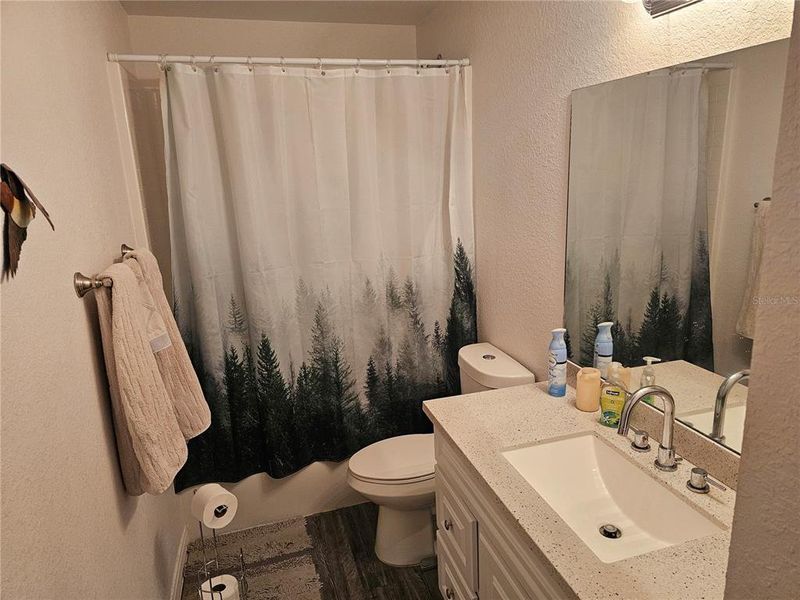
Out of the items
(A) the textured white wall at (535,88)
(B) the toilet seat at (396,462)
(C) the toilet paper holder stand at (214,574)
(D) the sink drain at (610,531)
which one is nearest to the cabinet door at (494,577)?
(D) the sink drain at (610,531)

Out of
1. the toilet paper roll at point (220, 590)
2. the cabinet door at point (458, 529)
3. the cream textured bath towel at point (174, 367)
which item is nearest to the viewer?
the cabinet door at point (458, 529)

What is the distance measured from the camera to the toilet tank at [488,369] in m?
1.90

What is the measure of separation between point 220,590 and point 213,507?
0.95 feet

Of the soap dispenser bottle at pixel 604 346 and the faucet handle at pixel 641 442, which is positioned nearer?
the faucet handle at pixel 641 442

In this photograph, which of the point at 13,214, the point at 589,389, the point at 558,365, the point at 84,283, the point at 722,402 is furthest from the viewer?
the point at 558,365

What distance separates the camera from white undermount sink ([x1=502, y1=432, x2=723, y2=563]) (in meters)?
1.13

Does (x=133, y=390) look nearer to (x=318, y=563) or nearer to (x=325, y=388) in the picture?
(x=325, y=388)

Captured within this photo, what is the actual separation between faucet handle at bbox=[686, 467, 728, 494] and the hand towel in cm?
32

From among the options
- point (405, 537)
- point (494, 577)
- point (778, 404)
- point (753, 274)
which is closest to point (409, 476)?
point (405, 537)

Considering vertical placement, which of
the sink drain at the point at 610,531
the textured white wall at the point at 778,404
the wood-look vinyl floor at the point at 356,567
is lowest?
the wood-look vinyl floor at the point at 356,567

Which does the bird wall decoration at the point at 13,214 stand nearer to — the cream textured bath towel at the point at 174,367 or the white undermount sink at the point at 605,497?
the cream textured bath towel at the point at 174,367

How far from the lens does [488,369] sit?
6.55 feet

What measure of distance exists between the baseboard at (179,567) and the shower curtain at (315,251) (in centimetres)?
26

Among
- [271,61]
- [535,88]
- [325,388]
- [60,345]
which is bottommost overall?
[325,388]
